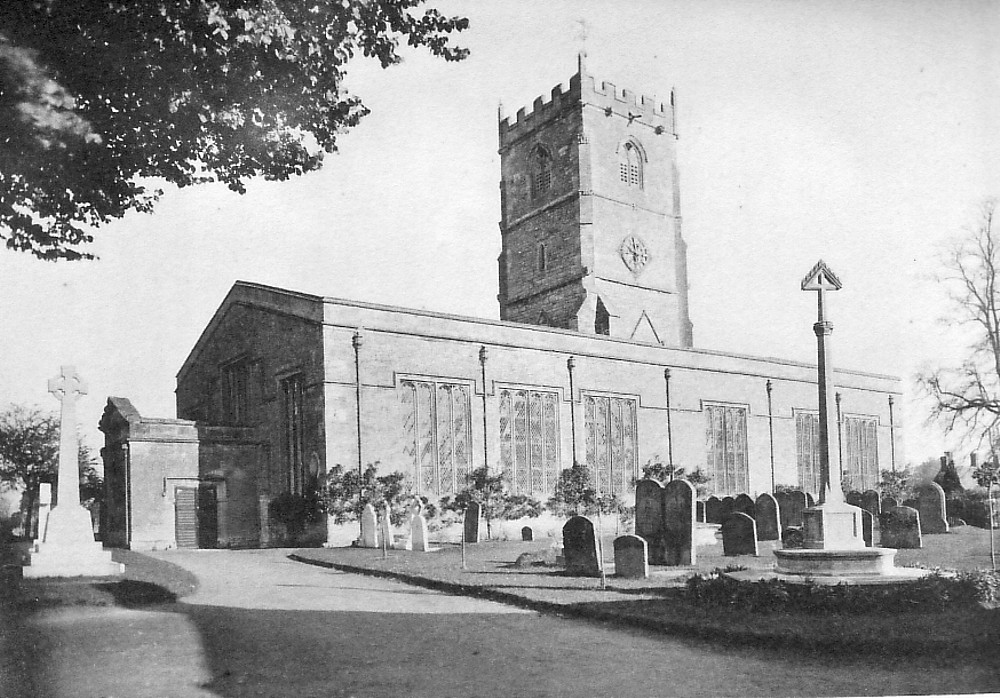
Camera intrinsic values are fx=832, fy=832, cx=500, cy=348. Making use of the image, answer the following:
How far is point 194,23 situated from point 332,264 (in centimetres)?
182

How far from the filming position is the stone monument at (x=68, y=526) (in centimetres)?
510

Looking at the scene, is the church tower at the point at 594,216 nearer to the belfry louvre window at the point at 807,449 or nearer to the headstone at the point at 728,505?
the belfry louvre window at the point at 807,449

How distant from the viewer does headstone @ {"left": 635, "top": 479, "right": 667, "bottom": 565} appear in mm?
9406

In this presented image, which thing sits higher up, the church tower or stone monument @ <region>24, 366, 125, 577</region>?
the church tower

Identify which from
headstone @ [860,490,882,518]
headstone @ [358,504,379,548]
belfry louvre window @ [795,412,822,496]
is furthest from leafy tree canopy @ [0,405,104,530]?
headstone @ [860,490,882,518]

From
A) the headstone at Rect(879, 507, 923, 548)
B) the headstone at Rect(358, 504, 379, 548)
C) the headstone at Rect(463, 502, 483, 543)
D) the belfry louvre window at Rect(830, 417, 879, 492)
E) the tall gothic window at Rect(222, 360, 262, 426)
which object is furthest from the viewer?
the headstone at Rect(879, 507, 923, 548)

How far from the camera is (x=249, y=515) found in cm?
772

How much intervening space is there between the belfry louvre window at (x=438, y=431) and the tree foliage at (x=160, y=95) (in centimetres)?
305

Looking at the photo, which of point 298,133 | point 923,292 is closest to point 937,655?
point 923,292

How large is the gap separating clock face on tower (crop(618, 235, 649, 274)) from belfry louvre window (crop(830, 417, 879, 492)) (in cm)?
280

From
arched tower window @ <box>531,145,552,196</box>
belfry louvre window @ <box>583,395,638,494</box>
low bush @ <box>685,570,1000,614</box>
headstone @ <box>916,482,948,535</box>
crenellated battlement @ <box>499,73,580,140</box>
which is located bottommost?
headstone @ <box>916,482,948,535</box>

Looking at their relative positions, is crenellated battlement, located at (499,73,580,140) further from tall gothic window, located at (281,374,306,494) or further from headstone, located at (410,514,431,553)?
headstone, located at (410,514,431,553)

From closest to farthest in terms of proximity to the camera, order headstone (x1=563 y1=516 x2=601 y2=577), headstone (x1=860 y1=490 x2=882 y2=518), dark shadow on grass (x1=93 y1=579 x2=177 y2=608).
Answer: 1. dark shadow on grass (x1=93 y1=579 x2=177 y2=608)
2. headstone (x1=563 y1=516 x2=601 y2=577)
3. headstone (x1=860 y1=490 x2=882 y2=518)

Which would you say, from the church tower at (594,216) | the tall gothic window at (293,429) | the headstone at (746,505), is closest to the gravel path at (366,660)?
the tall gothic window at (293,429)
